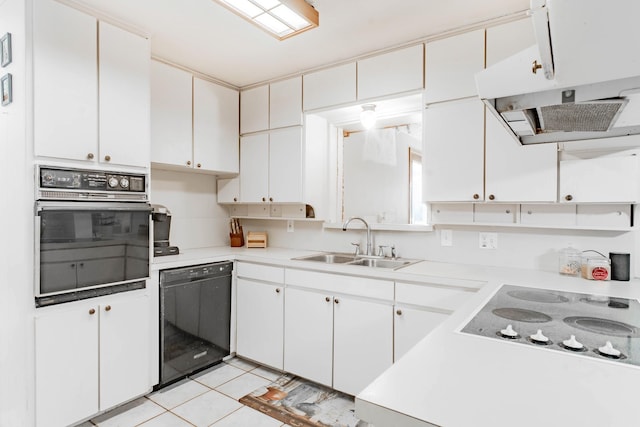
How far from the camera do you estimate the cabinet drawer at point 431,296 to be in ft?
6.55

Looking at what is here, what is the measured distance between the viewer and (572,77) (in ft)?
3.06

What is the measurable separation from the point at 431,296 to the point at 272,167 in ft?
5.95

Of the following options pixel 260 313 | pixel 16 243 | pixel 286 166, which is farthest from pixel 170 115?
pixel 260 313

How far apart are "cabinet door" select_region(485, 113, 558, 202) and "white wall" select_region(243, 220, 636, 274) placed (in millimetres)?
309

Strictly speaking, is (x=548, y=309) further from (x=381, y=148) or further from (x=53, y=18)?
(x=53, y=18)

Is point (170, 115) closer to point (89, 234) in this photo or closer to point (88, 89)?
point (88, 89)

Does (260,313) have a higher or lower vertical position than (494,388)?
lower

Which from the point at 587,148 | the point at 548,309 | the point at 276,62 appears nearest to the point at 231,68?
the point at 276,62

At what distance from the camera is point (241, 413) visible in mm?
2256

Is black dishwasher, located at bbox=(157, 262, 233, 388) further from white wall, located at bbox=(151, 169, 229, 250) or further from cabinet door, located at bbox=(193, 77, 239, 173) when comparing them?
cabinet door, located at bbox=(193, 77, 239, 173)

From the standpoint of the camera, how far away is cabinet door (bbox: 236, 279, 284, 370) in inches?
108

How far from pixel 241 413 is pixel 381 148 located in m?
2.26

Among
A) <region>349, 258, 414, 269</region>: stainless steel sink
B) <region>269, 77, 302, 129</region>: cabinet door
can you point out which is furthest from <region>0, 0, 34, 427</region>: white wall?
<region>349, 258, 414, 269</region>: stainless steel sink

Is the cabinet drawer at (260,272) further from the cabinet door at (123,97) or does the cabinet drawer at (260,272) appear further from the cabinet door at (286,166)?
the cabinet door at (123,97)
